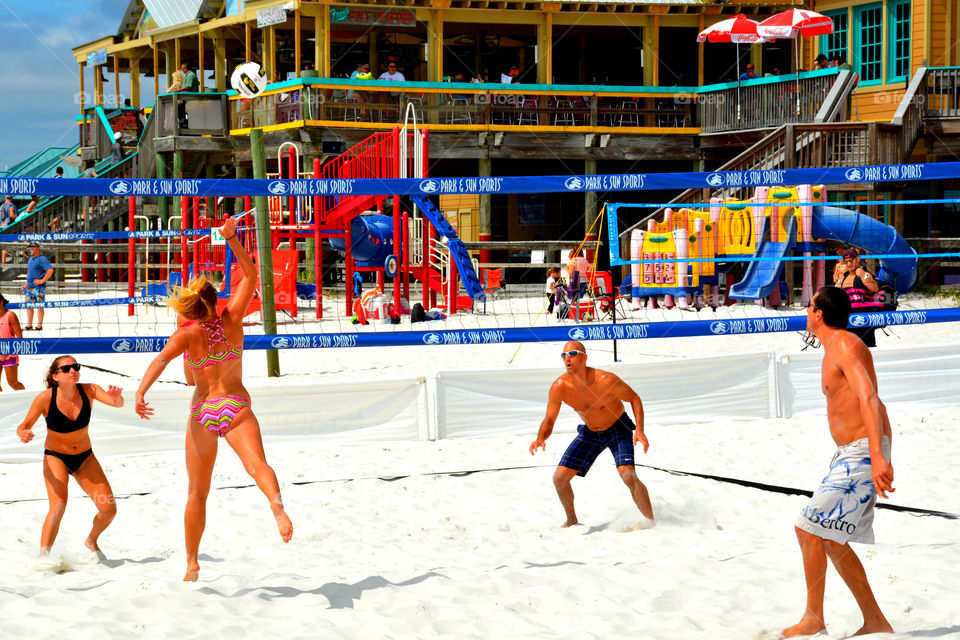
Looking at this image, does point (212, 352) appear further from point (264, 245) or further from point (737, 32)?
point (737, 32)

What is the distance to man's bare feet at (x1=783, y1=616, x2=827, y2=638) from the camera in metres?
3.99

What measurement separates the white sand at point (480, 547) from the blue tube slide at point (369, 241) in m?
9.65

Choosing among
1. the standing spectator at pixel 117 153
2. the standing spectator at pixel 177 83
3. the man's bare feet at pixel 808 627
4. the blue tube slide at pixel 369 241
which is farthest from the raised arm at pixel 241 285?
the standing spectator at pixel 117 153

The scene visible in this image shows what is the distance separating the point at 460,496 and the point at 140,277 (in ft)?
56.1

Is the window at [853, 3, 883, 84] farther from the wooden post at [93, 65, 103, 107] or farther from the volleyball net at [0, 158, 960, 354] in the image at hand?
the wooden post at [93, 65, 103, 107]

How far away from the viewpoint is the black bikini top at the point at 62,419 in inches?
210

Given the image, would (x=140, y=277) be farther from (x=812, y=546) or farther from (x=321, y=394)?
(x=812, y=546)

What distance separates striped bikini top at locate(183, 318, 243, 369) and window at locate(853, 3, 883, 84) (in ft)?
59.6

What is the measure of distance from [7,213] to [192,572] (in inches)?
887

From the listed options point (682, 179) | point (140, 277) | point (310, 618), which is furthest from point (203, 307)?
point (140, 277)

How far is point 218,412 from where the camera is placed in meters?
4.55

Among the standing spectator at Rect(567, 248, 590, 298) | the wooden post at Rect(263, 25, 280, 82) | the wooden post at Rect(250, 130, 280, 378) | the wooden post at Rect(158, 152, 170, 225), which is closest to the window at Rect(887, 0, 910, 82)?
the standing spectator at Rect(567, 248, 590, 298)

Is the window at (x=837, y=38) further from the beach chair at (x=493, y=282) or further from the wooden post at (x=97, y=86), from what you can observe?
the wooden post at (x=97, y=86)

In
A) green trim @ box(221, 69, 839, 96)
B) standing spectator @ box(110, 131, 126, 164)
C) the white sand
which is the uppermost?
green trim @ box(221, 69, 839, 96)
